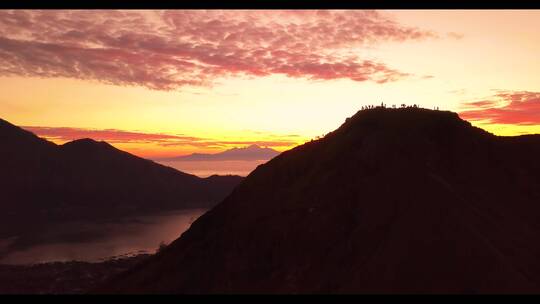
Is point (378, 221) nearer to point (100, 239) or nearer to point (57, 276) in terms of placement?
point (57, 276)

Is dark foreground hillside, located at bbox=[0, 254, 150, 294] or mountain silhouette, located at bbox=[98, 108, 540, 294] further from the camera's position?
dark foreground hillside, located at bbox=[0, 254, 150, 294]

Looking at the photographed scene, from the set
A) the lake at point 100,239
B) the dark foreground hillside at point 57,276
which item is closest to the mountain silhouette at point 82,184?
the lake at point 100,239

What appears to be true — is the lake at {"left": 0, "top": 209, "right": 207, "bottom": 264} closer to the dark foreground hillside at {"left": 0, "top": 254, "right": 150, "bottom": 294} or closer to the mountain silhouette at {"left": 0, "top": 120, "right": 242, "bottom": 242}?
the dark foreground hillside at {"left": 0, "top": 254, "right": 150, "bottom": 294}

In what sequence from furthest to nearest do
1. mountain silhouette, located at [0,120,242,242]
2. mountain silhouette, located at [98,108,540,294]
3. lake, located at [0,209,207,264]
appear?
mountain silhouette, located at [0,120,242,242], lake, located at [0,209,207,264], mountain silhouette, located at [98,108,540,294]

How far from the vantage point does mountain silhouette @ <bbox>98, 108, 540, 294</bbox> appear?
1236 inches

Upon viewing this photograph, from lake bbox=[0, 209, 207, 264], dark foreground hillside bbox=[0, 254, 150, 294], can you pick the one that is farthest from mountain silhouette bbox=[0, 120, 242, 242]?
dark foreground hillside bbox=[0, 254, 150, 294]

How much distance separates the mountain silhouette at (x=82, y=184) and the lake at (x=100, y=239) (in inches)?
534

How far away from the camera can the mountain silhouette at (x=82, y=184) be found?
151500 mm

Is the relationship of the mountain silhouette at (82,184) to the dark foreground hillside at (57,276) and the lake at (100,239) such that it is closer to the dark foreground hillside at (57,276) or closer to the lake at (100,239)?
the lake at (100,239)

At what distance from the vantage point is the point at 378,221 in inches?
1460

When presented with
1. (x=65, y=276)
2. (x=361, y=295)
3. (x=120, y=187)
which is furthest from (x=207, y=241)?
(x=120, y=187)

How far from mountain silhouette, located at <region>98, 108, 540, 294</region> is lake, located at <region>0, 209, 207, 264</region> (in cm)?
5508

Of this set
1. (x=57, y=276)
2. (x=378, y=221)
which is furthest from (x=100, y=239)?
(x=378, y=221)

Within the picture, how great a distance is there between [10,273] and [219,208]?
49.1 meters
